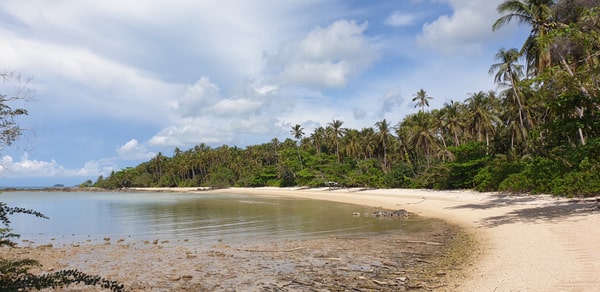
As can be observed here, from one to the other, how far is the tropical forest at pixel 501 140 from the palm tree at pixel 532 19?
2.6 inches

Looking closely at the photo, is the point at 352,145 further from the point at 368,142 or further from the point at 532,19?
the point at 532,19

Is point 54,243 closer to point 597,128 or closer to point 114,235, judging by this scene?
point 114,235

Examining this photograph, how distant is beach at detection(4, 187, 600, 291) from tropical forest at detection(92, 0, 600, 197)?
369cm

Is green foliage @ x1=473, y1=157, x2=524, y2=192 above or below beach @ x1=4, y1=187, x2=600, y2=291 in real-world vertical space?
above

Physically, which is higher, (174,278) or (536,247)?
(536,247)

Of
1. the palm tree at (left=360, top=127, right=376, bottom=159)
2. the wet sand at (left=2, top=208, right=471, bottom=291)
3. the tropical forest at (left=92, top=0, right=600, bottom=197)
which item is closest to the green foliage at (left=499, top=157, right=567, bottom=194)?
the tropical forest at (left=92, top=0, right=600, bottom=197)

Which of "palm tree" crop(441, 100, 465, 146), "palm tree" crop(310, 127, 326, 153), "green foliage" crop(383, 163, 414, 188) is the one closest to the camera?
"green foliage" crop(383, 163, 414, 188)

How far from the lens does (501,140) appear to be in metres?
43.1

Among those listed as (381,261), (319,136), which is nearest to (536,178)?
(381,261)

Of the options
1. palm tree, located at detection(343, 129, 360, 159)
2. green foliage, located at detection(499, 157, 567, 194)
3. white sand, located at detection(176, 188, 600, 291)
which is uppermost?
palm tree, located at detection(343, 129, 360, 159)

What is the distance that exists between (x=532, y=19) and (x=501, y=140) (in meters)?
23.4

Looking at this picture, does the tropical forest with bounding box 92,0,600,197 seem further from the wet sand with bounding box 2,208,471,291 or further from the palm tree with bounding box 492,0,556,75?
the wet sand with bounding box 2,208,471,291

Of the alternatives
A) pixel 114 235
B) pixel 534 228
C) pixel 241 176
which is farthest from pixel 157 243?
pixel 241 176

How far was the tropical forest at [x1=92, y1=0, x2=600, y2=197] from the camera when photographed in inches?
521
